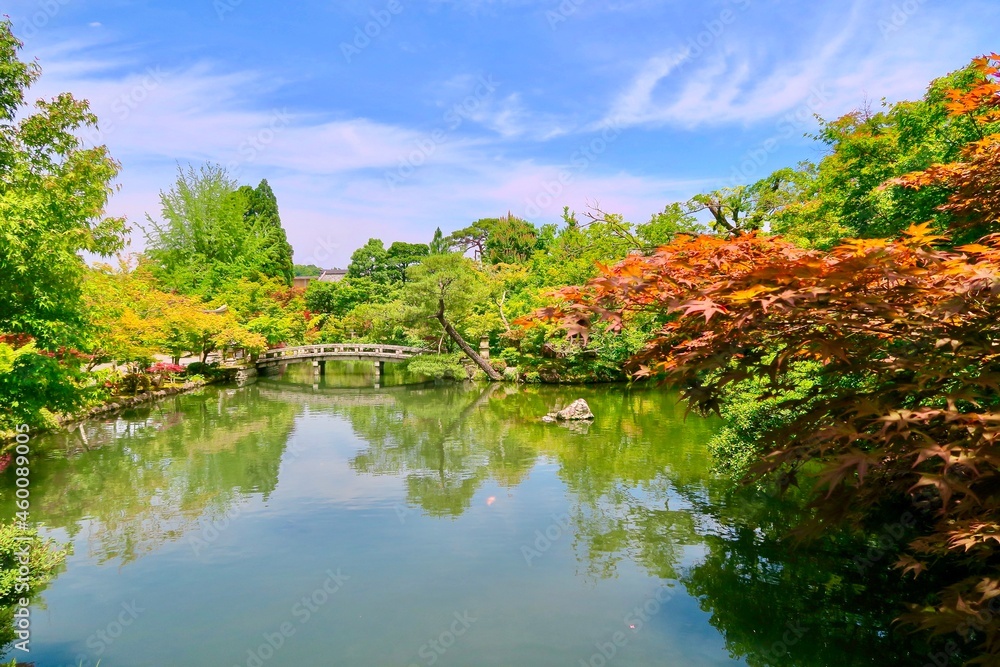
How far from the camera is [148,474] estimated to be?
9.91 metres

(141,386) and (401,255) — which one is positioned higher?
(401,255)

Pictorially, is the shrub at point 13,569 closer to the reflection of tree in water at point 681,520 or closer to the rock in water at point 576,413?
the reflection of tree in water at point 681,520

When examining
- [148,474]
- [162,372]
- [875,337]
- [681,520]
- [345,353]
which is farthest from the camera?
[345,353]

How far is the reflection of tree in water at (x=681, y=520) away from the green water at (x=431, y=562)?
0.03 m

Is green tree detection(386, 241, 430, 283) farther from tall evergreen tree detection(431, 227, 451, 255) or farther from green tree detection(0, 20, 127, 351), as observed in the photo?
green tree detection(0, 20, 127, 351)

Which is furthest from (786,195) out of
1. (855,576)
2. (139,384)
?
(139,384)

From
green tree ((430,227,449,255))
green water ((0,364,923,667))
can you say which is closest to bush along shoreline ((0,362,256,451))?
green water ((0,364,923,667))

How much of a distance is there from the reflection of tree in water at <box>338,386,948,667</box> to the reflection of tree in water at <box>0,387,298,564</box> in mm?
2293

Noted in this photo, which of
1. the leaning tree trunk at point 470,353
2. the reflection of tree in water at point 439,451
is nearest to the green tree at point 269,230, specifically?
the leaning tree trunk at point 470,353

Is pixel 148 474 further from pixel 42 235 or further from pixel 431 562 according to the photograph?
pixel 431 562

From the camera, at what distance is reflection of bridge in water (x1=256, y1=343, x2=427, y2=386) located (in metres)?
24.0

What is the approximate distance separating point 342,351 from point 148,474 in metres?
14.7

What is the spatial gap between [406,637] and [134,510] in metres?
5.38

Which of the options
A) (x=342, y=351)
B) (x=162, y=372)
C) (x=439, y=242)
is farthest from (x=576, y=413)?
(x=439, y=242)
